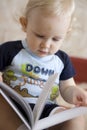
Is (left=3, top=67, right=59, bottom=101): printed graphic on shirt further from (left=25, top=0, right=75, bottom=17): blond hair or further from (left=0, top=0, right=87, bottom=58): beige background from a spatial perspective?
(left=0, top=0, right=87, bottom=58): beige background

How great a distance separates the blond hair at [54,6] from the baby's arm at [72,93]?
0.73ft

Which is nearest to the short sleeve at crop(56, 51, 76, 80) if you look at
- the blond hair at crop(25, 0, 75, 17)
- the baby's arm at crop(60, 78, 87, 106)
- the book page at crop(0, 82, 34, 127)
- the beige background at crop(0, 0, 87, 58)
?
the baby's arm at crop(60, 78, 87, 106)

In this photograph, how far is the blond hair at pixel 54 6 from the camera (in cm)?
101

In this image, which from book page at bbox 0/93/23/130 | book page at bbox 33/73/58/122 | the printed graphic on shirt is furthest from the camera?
the printed graphic on shirt

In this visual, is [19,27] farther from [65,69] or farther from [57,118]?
[57,118]

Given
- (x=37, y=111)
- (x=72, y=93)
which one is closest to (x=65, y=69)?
(x=72, y=93)

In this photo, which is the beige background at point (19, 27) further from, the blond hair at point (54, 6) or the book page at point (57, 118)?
the book page at point (57, 118)

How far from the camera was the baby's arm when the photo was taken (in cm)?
101

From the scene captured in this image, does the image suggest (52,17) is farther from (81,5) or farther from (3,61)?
(81,5)

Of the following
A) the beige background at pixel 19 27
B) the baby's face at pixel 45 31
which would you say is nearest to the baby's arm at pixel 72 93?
the baby's face at pixel 45 31

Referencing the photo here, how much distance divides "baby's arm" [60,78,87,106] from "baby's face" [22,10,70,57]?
129 millimetres

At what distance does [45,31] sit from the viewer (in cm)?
101

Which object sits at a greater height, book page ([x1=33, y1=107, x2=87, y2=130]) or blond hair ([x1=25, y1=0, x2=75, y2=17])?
blond hair ([x1=25, y1=0, x2=75, y2=17])

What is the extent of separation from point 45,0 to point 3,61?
8.8 inches
